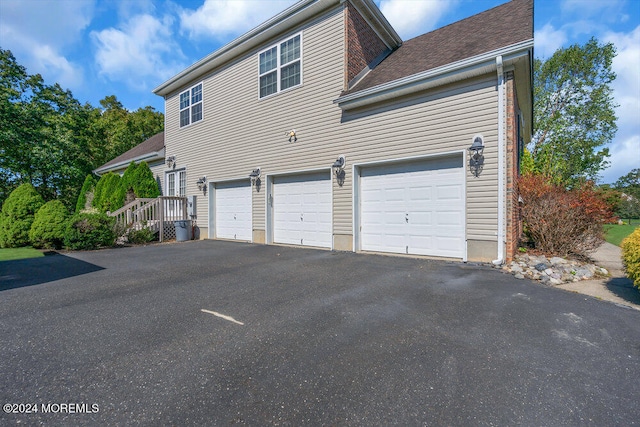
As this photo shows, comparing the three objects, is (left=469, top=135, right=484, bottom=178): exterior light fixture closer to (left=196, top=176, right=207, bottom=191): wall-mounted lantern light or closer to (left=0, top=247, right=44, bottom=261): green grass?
(left=196, top=176, right=207, bottom=191): wall-mounted lantern light

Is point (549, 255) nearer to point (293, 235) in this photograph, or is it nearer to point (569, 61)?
point (293, 235)

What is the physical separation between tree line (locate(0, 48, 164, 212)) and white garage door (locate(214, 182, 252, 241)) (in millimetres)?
12651

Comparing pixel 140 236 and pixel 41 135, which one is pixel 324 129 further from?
pixel 41 135

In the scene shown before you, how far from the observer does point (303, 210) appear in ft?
30.6

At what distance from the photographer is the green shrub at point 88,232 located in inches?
352

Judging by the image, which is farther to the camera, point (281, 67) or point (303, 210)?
point (281, 67)

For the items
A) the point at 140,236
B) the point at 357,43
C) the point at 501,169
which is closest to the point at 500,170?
the point at 501,169

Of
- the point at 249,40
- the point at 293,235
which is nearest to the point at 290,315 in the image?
the point at 293,235

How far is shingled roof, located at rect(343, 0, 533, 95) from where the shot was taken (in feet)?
21.2

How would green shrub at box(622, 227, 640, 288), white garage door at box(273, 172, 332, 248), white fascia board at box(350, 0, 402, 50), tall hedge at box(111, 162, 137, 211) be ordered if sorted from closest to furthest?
green shrub at box(622, 227, 640, 288), white fascia board at box(350, 0, 402, 50), white garage door at box(273, 172, 332, 248), tall hedge at box(111, 162, 137, 211)

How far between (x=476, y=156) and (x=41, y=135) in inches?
871

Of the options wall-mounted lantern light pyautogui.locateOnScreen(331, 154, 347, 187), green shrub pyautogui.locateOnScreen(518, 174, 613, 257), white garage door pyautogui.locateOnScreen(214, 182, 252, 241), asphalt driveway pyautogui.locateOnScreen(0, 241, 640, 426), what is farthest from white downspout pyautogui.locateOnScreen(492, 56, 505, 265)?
white garage door pyautogui.locateOnScreen(214, 182, 252, 241)

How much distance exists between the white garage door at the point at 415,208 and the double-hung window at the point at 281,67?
4186 mm

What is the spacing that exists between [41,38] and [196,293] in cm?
2012
